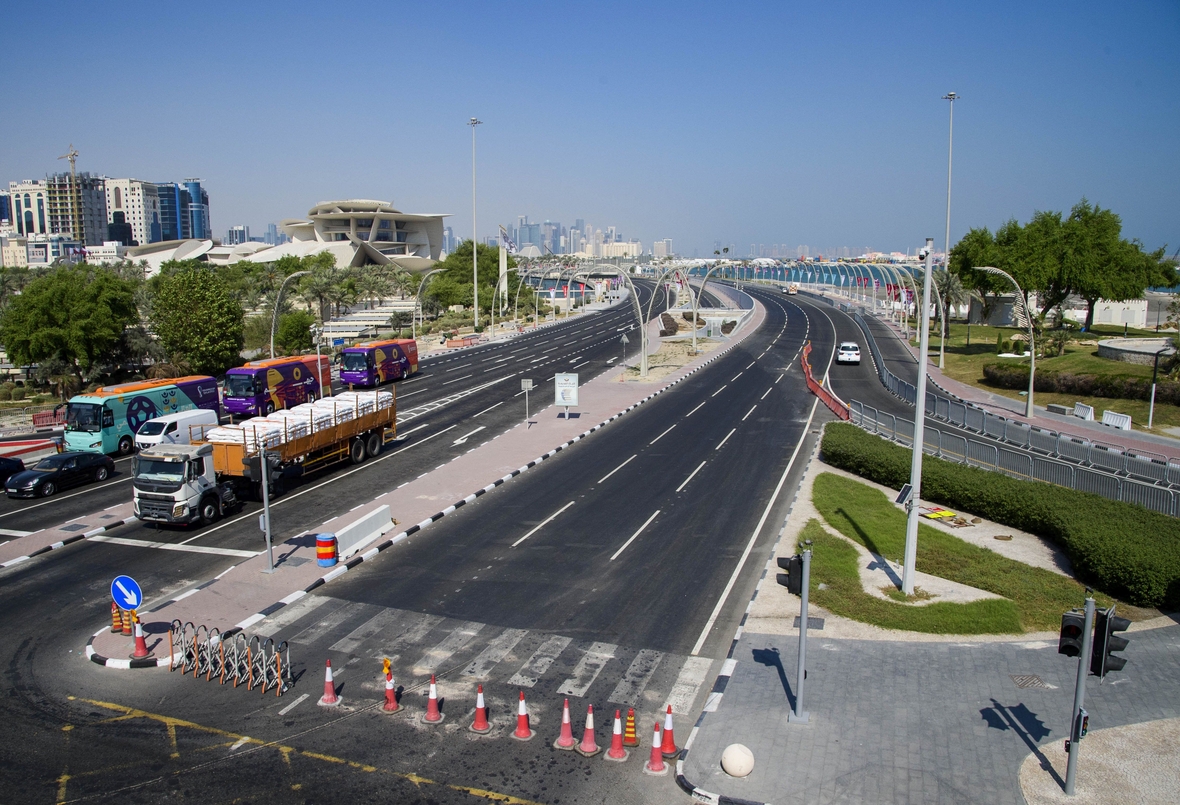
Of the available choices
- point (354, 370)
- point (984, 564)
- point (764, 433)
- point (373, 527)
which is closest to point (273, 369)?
point (354, 370)

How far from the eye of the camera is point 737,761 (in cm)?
1102

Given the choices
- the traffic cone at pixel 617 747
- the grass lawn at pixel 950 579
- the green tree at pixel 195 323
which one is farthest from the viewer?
the green tree at pixel 195 323

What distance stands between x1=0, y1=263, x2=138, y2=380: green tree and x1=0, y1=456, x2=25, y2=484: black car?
807 inches

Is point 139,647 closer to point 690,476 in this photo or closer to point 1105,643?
point 1105,643

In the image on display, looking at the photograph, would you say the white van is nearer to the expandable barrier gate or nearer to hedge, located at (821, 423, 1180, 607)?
the expandable barrier gate

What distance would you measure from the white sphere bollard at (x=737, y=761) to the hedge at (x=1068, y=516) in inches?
444

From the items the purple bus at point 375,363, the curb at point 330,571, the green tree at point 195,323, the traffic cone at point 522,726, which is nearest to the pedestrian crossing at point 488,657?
the curb at point 330,571

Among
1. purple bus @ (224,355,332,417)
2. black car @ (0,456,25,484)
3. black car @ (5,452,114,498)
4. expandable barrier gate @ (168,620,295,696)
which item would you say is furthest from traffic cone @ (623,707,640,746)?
purple bus @ (224,355,332,417)

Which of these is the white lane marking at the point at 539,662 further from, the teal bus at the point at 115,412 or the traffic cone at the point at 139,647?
the teal bus at the point at 115,412

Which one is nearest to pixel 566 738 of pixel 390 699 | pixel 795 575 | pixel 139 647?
pixel 390 699

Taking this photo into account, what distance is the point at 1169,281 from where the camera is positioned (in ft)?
266

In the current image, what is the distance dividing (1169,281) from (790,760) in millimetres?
91265

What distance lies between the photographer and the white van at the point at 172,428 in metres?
29.2

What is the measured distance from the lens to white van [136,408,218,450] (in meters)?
29.2
